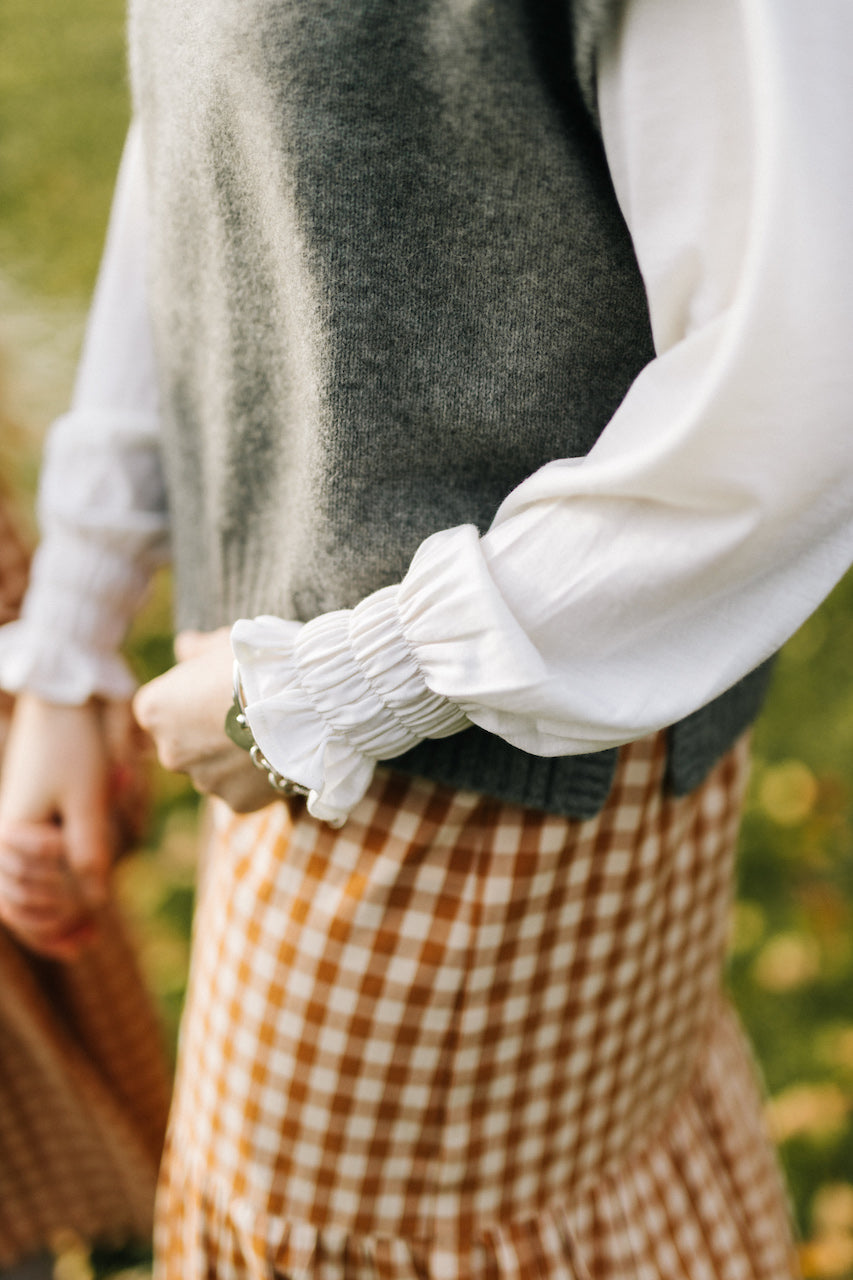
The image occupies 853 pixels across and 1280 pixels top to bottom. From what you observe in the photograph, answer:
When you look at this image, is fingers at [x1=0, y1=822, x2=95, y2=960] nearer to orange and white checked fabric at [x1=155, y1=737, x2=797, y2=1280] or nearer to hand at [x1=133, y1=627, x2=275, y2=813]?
orange and white checked fabric at [x1=155, y1=737, x2=797, y2=1280]

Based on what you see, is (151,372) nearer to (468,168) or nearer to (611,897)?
(468,168)

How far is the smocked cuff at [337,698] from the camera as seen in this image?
656 millimetres

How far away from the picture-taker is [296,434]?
728 mm

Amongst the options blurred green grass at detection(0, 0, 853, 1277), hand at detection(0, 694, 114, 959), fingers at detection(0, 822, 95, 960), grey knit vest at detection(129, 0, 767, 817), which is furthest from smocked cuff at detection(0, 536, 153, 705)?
blurred green grass at detection(0, 0, 853, 1277)

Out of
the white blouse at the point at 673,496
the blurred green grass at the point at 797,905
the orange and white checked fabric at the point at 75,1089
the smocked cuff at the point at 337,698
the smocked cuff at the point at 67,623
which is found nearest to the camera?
the white blouse at the point at 673,496

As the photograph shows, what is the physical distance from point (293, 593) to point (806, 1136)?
1.49m

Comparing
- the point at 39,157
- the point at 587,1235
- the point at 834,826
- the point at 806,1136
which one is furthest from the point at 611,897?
the point at 39,157

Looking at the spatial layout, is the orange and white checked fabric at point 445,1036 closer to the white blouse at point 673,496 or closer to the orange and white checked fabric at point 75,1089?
the white blouse at point 673,496

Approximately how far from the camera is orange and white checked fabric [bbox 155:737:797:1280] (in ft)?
2.60

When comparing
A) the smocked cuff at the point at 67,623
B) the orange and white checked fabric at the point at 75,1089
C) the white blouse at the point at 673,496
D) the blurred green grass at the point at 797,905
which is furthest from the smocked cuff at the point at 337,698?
the blurred green grass at the point at 797,905

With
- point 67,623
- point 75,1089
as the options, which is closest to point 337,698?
point 67,623

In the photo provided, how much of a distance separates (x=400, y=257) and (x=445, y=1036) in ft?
1.94

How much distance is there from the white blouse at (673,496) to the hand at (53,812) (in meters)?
0.42

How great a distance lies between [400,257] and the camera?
626 mm
